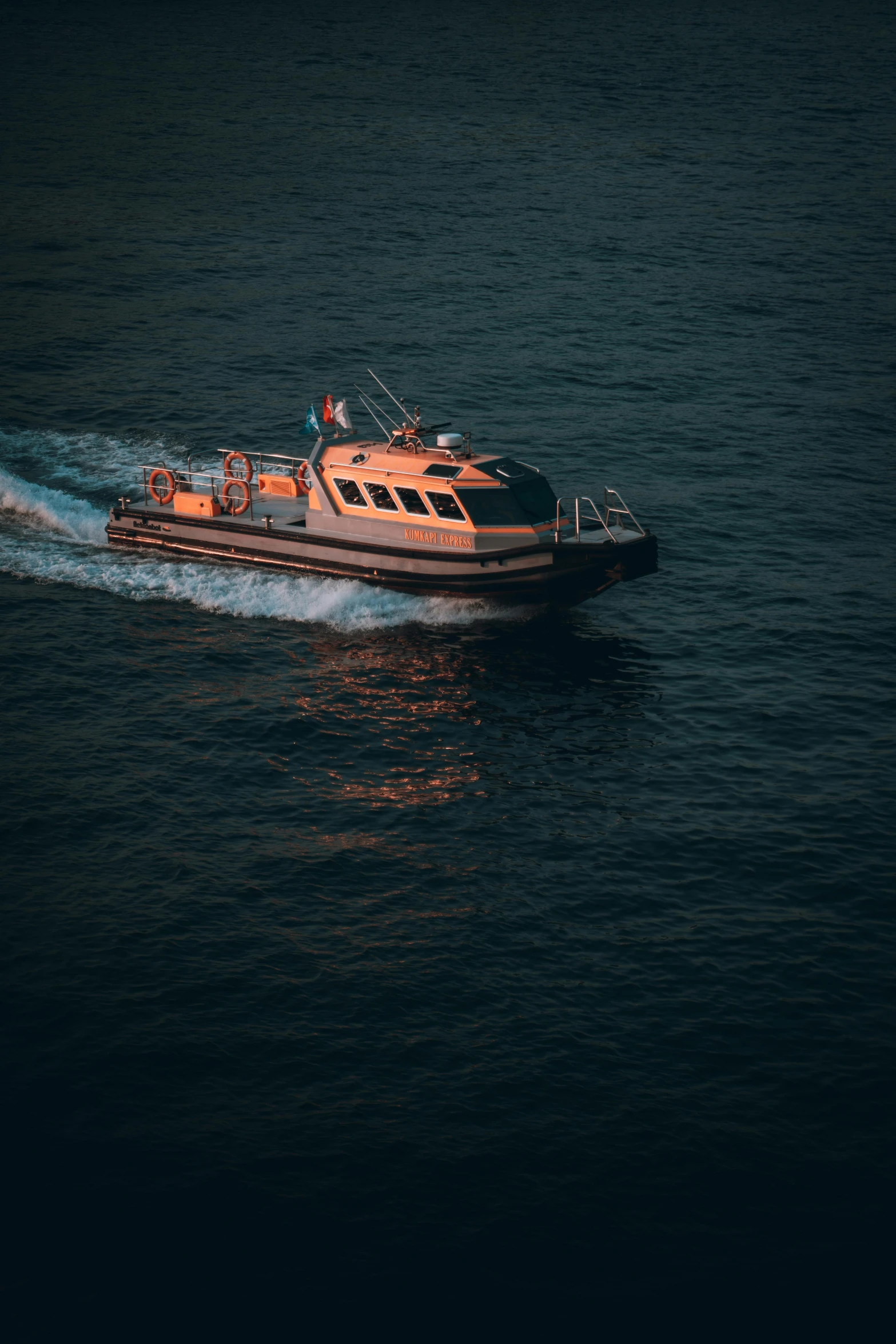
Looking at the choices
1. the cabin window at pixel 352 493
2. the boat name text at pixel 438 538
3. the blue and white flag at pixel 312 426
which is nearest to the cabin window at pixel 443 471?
the boat name text at pixel 438 538

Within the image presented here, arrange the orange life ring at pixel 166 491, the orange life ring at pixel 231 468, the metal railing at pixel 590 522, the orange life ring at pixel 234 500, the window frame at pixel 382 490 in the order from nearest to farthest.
Result: the metal railing at pixel 590 522 < the window frame at pixel 382 490 < the orange life ring at pixel 234 500 < the orange life ring at pixel 231 468 < the orange life ring at pixel 166 491

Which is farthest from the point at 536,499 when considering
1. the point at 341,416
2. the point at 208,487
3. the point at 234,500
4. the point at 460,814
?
the point at 208,487

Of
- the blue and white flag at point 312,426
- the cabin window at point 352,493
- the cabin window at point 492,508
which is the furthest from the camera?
the blue and white flag at point 312,426

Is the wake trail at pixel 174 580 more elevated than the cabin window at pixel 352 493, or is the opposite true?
the cabin window at pixel 352 493

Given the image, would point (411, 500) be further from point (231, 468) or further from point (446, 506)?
point (231, 468)

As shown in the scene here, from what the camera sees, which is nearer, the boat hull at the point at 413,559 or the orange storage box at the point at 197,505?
the boat hull at the point at 413,559

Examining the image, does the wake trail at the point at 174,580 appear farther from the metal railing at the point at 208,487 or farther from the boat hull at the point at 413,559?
the metal railing at the point at 208,487
